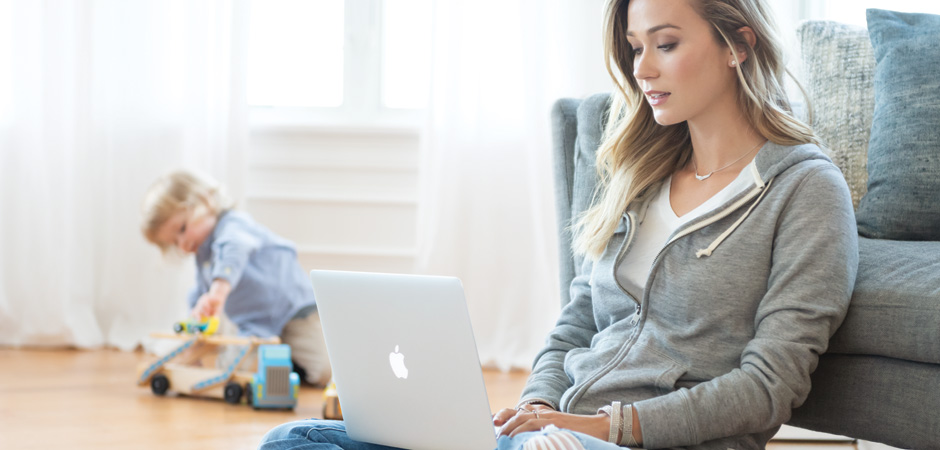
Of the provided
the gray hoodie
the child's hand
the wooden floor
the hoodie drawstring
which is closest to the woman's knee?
the gray hoodie

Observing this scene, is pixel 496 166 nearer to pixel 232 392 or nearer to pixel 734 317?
pixel 232 392

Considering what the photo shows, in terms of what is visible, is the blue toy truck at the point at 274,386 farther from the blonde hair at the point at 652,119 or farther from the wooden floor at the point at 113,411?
the blonde hair at the point at 652,119

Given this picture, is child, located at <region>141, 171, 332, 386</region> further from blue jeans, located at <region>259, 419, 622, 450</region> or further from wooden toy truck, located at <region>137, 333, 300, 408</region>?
blue jeans, located at <region>259, 419, 622, 450</region>

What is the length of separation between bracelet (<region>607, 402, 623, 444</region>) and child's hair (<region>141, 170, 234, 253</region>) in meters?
1.89

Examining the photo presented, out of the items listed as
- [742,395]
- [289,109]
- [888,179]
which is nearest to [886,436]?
[742,395]

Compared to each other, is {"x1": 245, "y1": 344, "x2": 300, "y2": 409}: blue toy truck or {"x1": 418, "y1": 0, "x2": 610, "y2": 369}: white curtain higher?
{"x1": 418, "y1": 0, "x2": 610, "y2": 369}: white curtain

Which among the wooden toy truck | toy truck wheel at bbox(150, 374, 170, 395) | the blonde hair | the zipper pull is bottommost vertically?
toy truck wheel at bbox(150, 374, 170, 395)

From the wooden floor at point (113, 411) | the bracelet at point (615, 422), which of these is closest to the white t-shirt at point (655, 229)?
the bracelet at point (615, 422)

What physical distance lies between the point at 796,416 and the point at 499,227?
171 centimetres

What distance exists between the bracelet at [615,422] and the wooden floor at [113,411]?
106 cm

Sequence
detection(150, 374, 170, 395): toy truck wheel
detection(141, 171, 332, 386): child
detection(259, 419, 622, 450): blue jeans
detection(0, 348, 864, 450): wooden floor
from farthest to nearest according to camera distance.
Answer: detection(141, 171, 332, 386): child
detection(150, 374, 170, 395): toy truck wheel
detection(0, 348, 864, 450): wooden floor
detection(259, 419, 622, 450): blue jeans

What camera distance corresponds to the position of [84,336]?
121 inches

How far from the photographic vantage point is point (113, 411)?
7.42 ft

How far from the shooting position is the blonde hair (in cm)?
118
